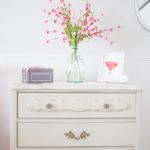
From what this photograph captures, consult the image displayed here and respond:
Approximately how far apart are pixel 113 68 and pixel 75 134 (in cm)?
54

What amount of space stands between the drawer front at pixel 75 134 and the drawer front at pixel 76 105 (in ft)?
0.17

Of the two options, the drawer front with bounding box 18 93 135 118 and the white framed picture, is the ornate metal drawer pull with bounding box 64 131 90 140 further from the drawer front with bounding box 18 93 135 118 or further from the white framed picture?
the white framed picture

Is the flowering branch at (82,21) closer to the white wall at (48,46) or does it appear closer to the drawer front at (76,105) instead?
the white wall at (48,46)

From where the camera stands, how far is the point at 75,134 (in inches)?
60.0

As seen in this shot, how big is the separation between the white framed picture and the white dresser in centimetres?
25

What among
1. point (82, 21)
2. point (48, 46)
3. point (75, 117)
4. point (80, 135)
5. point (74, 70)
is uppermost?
point (82, 21)

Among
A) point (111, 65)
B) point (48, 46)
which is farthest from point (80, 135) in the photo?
point (48, 46)

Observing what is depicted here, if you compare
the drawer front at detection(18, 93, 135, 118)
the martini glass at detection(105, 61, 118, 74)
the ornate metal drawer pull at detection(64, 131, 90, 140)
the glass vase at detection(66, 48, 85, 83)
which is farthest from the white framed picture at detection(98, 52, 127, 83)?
the ornate metal drawer pull at detection(64, 131, 90, 140)

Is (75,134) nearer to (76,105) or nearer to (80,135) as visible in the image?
(80,135)

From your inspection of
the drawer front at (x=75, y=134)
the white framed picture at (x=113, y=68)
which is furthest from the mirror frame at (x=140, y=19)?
the drawer front at (x=75, y=134)

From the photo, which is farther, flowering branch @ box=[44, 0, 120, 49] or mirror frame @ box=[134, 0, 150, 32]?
mirror frame @ box=[134, 0, 150, 32]

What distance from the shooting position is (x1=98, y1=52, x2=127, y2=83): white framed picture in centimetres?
180

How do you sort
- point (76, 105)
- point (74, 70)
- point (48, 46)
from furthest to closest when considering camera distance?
point (48, 46), point (74, 70), point (76, 105)

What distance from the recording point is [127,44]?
2.04 m
